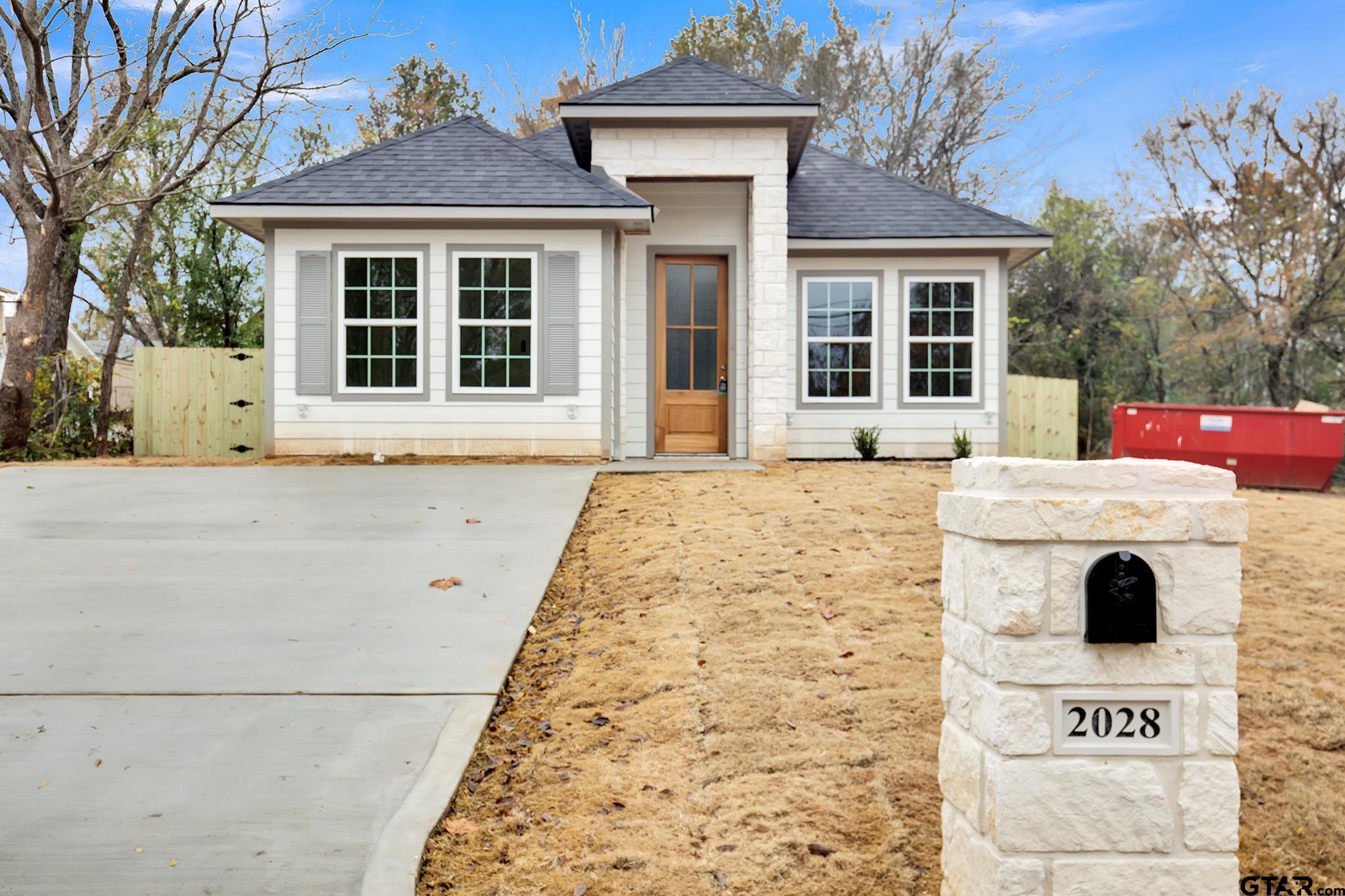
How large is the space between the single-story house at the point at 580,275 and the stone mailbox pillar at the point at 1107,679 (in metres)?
10.0

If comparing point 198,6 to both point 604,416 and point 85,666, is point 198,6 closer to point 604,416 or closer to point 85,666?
point 604,416

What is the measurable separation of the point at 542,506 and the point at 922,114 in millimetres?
Result: 19404

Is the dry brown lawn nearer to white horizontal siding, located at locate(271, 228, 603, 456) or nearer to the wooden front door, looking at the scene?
white horizontal siding, located at locate(271, 228, 603, 456)

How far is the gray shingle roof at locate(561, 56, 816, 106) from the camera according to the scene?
491 inches

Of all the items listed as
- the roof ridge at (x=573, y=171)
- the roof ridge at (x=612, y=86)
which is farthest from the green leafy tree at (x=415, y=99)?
the roof ridge at (x=612, y=86)

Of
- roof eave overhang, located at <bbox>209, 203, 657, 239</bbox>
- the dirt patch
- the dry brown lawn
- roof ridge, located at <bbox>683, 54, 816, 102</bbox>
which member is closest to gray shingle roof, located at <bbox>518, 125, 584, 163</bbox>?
roof ridge, located at <bbox>683, 54, 816, 102</bbox>

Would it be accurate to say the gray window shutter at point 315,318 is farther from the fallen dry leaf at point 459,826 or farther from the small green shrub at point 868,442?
the fallen dry leaf at point 459,826

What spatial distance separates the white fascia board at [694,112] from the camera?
12422 mm

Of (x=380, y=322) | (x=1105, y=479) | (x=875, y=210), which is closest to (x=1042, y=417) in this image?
(x=875, y=210)

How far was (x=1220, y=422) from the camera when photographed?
→ 13.6 m

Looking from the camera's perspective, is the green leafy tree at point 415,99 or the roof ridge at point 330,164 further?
the green leafy tree at point 415,99

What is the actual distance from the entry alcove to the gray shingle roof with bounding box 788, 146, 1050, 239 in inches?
448

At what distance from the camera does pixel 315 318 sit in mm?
12594

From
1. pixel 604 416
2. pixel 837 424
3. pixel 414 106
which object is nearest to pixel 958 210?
pixel 837 424
